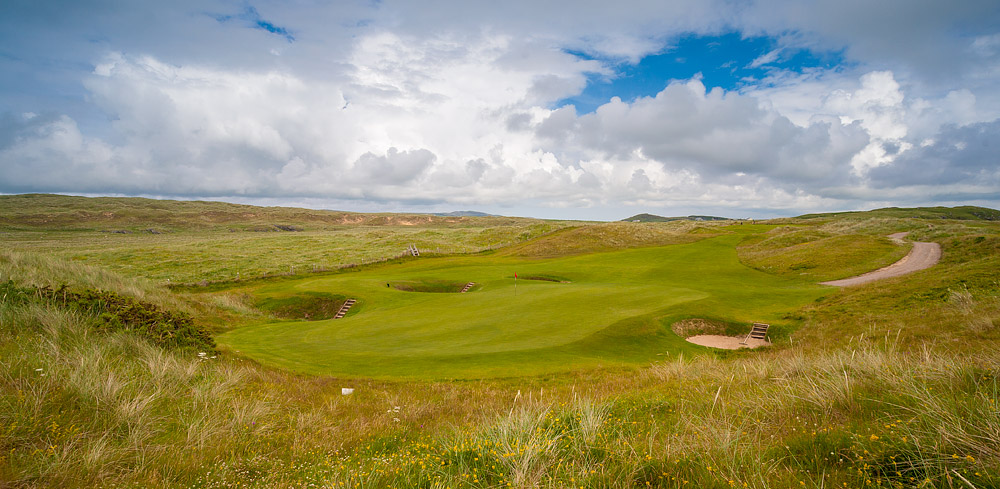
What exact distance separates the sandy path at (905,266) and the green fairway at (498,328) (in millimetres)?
2773

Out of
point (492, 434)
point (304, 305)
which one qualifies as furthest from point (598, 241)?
point (492, 434)

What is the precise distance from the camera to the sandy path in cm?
2967

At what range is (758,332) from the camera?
64.3ft

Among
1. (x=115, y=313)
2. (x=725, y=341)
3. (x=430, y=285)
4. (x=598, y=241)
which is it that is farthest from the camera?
(x=598, y=241)

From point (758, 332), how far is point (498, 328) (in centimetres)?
1236

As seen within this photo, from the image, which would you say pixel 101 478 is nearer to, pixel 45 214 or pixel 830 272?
pixel 830 272

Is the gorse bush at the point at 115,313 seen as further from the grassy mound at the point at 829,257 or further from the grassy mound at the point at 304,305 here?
the grassy mound at the point at 829,257

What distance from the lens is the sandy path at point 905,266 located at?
97.3 ft

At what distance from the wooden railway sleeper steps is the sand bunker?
0.16 meters

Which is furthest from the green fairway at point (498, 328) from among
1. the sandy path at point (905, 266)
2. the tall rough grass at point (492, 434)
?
→ the tall rough grass at point (492, 434)

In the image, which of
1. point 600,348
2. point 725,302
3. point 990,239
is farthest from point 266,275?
point 990,239

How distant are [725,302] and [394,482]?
24.0m

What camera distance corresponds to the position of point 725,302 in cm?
2370

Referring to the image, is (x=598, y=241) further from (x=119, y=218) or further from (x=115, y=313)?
(x=119, y=218)
